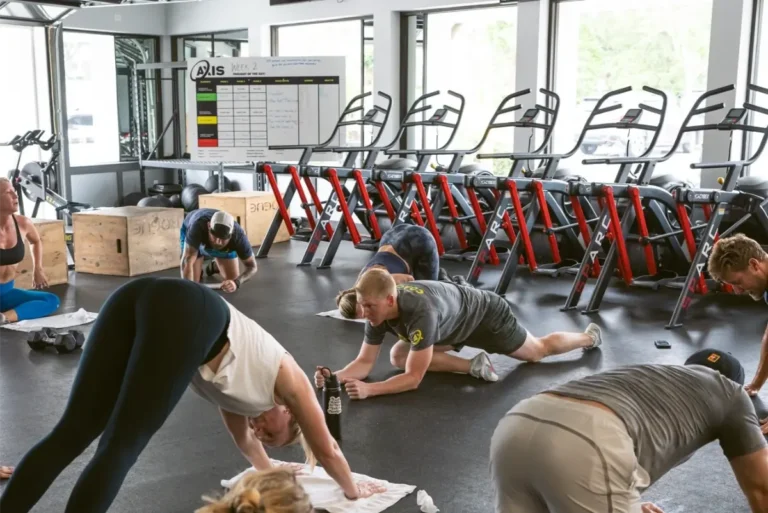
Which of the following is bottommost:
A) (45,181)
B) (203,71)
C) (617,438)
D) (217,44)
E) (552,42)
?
(45,181)

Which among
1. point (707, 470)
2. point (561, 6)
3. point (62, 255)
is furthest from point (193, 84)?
point (707, 470)

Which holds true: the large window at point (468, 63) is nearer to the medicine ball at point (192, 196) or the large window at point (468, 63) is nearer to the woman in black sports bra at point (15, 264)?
the medicine ball at point (192, 196)

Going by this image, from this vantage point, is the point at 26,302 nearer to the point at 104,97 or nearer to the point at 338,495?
the point at 338,495

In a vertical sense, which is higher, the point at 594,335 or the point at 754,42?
the point at 754,42

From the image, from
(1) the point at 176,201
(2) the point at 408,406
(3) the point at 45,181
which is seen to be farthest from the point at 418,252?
(1) the point at 176,201

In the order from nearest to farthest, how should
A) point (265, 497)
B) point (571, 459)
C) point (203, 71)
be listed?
point (265, 497) < point (571, 459) < point (203, 71)

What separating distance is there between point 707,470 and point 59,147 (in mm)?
8425

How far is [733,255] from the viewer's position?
2.87 meters

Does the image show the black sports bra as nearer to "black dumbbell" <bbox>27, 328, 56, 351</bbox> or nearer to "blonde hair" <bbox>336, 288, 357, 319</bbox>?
"black dumbbell" <bbox>27, 328, 56, 351</bbox>

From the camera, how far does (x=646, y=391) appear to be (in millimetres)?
1780

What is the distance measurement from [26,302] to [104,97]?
678 centimetres

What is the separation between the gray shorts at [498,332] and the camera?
13.6ft

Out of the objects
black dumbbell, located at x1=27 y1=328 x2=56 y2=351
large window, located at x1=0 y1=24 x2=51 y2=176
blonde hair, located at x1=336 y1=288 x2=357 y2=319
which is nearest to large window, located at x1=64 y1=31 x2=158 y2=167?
large window, located at x1=0 y1=24 x2=51 y2=176

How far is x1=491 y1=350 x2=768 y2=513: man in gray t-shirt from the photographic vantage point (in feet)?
5.41
